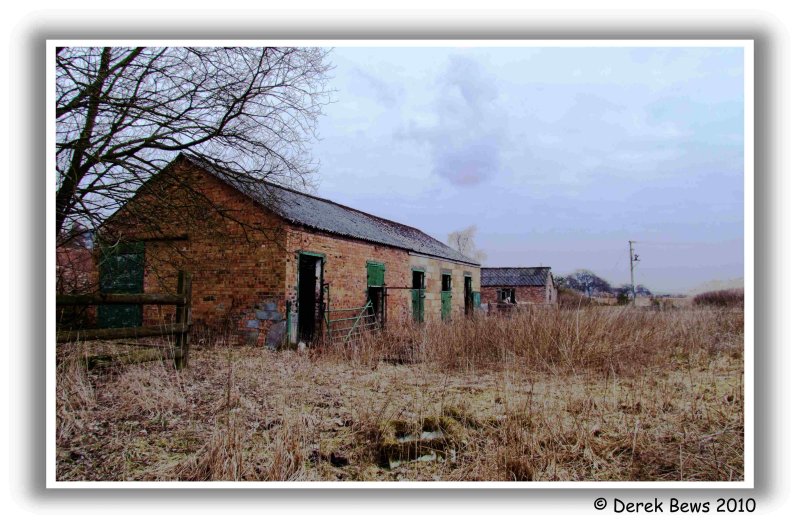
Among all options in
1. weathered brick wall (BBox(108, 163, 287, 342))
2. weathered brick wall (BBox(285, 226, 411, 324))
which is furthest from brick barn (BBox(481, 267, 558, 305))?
weathered brick wall (BBox(108, 163, 287, 342))

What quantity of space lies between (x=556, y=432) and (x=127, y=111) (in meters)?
5.39

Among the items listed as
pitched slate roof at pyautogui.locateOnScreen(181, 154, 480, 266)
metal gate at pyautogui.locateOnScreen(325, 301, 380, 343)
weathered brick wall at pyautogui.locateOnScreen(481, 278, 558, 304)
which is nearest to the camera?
pitched slate roof at pyautogui.locateOnScreen(181, 154, 480, 266)

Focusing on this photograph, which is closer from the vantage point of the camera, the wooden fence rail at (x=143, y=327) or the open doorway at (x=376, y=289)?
the wooden fence rail at (x=143, y=327)

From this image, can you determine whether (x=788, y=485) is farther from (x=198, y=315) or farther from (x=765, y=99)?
(x=198, y=315)

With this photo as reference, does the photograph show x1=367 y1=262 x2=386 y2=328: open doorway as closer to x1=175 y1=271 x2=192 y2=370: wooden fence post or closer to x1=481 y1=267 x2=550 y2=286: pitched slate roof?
x1=175 y1=271 x2=192 y2=370: wooden fence post

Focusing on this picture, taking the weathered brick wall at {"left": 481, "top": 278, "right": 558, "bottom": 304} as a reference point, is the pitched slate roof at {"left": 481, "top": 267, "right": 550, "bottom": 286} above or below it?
above

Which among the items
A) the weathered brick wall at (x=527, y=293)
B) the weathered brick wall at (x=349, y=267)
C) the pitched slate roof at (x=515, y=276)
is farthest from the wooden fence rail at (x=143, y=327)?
the pitched slate roof at (x=515, y=276)

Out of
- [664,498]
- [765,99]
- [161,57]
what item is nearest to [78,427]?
[161,57]

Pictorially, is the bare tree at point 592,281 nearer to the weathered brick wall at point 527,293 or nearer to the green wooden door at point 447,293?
the green wooden door at point 447,293

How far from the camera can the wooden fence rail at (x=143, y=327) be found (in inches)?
191

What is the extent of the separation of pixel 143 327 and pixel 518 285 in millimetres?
36004

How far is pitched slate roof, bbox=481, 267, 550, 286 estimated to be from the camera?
38.8 meters

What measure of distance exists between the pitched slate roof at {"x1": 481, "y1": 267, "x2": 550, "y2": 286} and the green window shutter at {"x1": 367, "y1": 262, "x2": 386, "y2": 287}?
1056 inches

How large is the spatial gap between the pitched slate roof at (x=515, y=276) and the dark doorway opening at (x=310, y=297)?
29.8 meters
